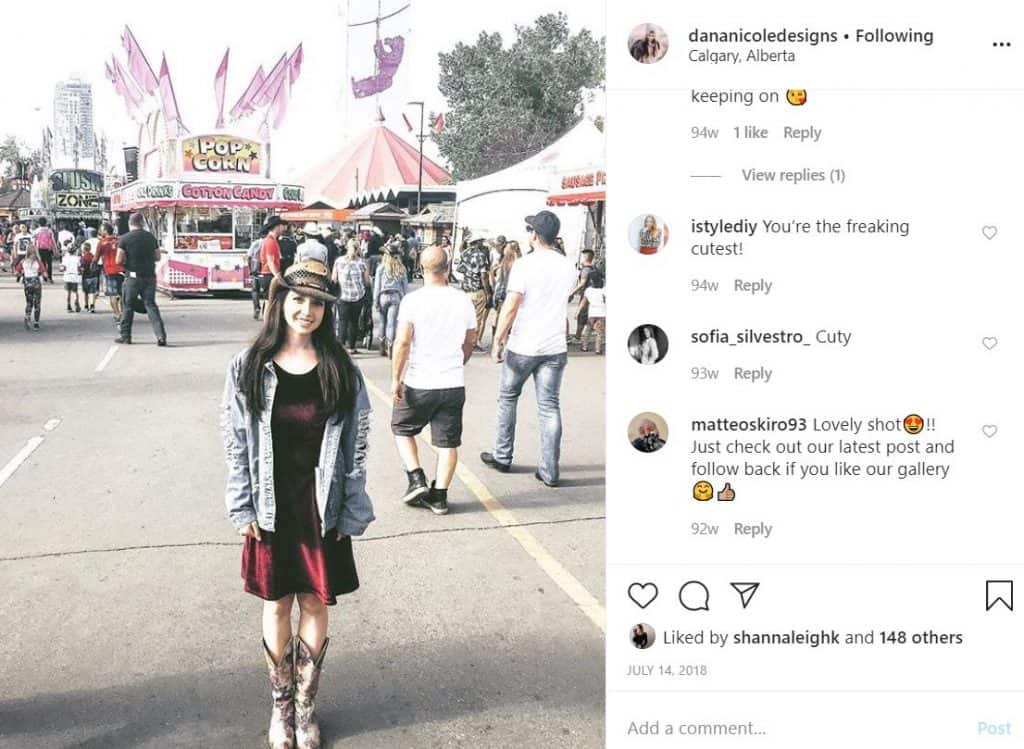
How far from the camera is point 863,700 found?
2105mm

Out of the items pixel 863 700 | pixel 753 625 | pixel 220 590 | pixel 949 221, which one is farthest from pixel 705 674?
pixel 220 590

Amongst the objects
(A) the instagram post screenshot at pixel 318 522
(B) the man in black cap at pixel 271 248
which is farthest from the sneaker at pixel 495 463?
(B) the man in black cap at pixel 271 248

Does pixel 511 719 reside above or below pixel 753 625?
below

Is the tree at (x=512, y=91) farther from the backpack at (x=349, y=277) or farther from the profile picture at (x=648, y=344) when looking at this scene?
the profile picture at (x=648, y=344)

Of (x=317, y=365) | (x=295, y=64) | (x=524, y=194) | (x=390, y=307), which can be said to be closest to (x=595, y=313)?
(x=390, y=307)

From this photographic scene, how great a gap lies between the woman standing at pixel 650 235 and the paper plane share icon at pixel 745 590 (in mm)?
642

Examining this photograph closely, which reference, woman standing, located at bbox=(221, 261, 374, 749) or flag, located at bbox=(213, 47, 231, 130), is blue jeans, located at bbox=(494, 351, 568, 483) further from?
flag, located at bbox=(213, 47, 231, 130)

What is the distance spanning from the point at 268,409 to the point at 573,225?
21.8 metres

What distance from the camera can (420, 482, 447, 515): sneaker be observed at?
7016 mm

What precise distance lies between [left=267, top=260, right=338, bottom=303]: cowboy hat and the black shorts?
3.14 meters

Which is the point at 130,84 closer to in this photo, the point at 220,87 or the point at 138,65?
the point at 138,65

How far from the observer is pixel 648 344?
2.01 metres

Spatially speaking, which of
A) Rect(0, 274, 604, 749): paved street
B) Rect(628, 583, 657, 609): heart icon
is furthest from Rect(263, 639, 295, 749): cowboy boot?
Rect(628, 583, 657, 609): heart icon

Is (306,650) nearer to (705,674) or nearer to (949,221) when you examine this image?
(705,674)
